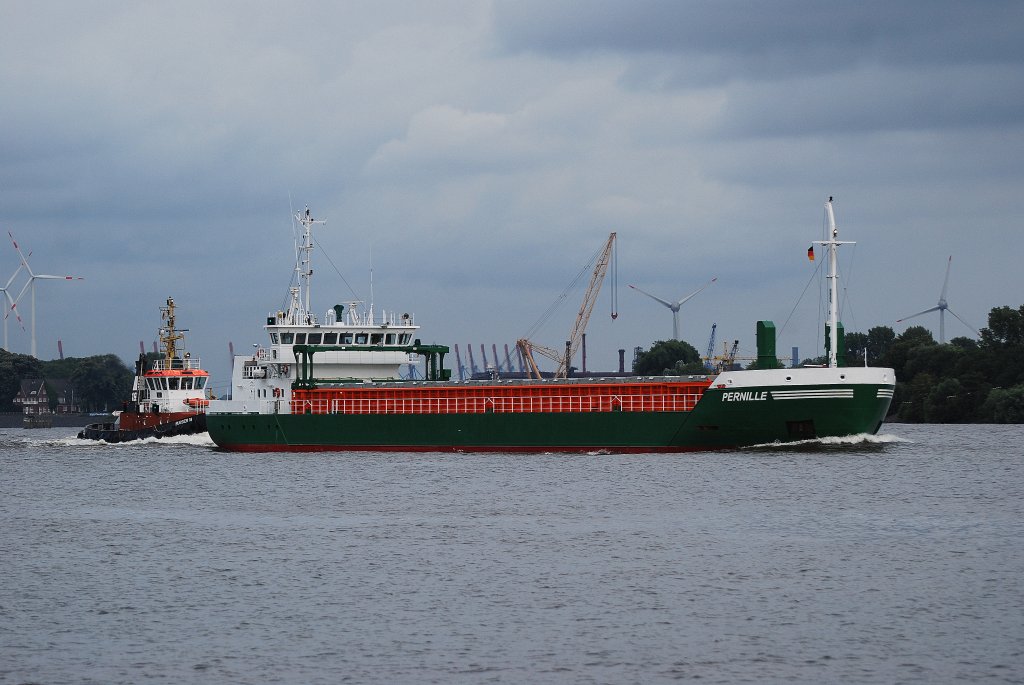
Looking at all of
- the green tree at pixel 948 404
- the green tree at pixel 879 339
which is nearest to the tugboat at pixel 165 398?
the green tree at pixel 948 404

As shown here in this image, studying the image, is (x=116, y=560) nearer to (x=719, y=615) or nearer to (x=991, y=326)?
(x=719, y=615)

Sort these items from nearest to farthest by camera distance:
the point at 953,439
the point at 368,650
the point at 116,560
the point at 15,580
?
the point at 368,650 → the point at 15,580 → the point at 116,560 → the point at 953,439

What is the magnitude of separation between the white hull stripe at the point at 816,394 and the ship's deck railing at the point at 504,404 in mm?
5293

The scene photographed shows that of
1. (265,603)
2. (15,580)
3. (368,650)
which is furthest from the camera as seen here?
(15,580)

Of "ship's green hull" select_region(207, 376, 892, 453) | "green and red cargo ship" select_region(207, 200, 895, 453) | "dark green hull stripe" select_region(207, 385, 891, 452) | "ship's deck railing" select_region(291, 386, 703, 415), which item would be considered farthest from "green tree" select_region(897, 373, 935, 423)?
"dark green hull stripe" select_region(207, 385, 891, 452)

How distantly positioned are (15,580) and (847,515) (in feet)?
81.5

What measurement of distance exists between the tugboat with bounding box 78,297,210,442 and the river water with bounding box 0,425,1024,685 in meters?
35.2

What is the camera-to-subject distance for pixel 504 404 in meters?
71.8

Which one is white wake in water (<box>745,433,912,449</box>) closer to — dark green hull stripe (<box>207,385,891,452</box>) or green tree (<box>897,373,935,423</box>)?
dark green hull stripe (<box>207,385,891,452</box>)

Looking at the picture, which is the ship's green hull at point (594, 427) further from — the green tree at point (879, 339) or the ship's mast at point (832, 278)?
the green tree at point (879, 339)

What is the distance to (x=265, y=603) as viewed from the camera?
99.2ft

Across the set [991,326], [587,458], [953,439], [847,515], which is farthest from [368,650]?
[991,326]

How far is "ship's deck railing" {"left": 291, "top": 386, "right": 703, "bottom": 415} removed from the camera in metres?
66.7

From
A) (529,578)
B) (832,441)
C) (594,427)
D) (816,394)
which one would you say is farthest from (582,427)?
(529,578)
